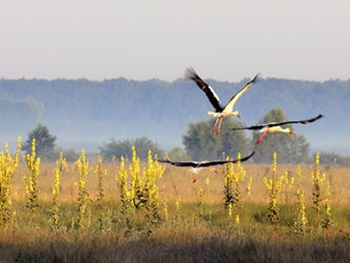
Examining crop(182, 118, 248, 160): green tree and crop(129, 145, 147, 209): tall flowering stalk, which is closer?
crop(129, 145, 147, 209): tall flowering stalk

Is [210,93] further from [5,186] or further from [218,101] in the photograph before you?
[5,186]

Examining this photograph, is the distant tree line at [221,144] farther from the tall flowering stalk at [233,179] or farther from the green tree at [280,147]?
the tall flowering stalk at [233,179]

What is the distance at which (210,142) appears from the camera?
6359cm

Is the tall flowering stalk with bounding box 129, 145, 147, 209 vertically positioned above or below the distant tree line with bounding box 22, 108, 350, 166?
below

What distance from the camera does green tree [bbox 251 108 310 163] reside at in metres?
63.5

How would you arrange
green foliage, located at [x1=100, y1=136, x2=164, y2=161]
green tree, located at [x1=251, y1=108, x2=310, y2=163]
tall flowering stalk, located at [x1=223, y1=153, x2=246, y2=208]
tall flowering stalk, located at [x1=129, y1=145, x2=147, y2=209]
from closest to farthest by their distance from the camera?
tall flowering stalk, located at [x1=129, y1=145, x2=147, y2=209] → tall flowering stalk, located at [x1=223, y1=153, x2=246, y2=208] → green tree, located at [x1=251, y1=108, x2=310, y2=163] → green foliage, located at [x1=100, y1=136, x2=164, y2=161]

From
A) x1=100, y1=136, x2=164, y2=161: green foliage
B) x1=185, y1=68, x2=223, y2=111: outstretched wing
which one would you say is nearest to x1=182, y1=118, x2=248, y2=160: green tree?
x1=100, y1=136, x2=164, y2=161: green foliage

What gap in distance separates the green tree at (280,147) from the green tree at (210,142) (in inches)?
58.3

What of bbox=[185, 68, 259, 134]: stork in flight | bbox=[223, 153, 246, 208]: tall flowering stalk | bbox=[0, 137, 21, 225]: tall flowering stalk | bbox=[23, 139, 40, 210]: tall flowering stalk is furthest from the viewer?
bbox=[223, 153, 246, 208]: tall flowering stalk

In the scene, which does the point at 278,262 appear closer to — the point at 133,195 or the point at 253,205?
the point at 133,195

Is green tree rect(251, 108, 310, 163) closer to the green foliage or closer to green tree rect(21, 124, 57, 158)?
the green foliage

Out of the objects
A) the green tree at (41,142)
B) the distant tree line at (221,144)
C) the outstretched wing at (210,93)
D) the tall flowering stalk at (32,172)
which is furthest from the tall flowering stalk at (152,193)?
the green tree at (41,142)

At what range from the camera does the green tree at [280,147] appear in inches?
2500

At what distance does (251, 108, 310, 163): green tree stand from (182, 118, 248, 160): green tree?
4.85 ft
